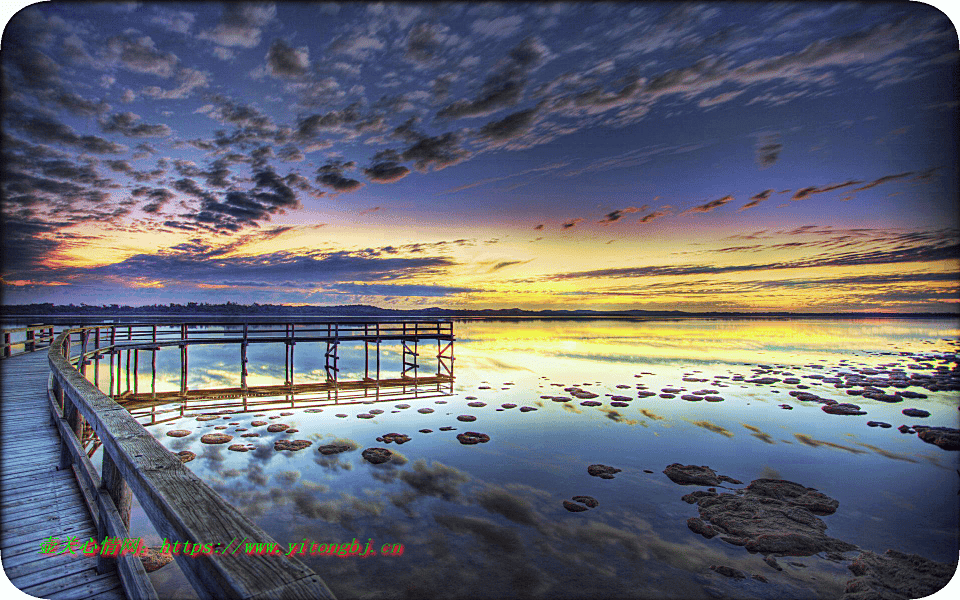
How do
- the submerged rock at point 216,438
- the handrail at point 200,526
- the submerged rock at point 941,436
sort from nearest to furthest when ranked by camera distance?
the handrail at point 200,526, the submerged rock at point 941,436, the submerged rock at point 216,438

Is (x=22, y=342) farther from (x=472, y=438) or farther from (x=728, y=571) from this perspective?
(x=728, y=571)

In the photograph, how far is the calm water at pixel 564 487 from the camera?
528 cm

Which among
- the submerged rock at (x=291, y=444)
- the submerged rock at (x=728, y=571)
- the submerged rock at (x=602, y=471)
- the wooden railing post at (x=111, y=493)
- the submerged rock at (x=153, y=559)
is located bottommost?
the submerged rock at (x=602, y=471)

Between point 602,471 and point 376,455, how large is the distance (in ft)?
16.8

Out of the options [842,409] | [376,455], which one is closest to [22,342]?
[376,455]

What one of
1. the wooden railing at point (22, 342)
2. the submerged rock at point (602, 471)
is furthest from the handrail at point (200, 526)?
the wooden railing at point (22, 342)

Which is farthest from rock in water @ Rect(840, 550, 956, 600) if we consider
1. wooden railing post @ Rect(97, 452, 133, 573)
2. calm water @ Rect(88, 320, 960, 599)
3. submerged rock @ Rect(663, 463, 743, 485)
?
wooden railing post @ Rect(97, 452, 133, 573)

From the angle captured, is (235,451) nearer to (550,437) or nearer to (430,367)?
(550,437)

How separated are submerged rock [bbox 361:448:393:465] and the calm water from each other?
222mm

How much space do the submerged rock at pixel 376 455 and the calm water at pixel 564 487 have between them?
222 millimetres

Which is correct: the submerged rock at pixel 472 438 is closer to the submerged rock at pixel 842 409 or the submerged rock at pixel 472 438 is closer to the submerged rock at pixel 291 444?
the submerged rock at pixel 291 444

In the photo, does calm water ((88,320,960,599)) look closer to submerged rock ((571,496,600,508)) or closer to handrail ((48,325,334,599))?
submerged rock ((571,496,600,508))

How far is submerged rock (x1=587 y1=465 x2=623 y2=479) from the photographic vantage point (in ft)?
27.7

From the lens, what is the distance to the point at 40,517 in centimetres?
374
